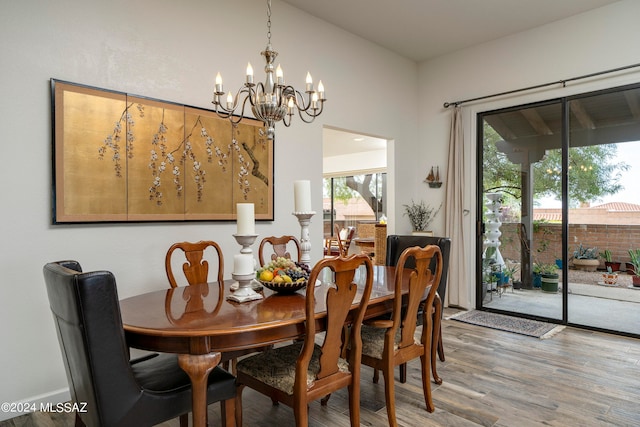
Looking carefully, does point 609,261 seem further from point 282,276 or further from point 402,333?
point 282,276

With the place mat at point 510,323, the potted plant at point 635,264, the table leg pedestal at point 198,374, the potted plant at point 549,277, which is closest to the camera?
the table leg pedestal at point 198,374

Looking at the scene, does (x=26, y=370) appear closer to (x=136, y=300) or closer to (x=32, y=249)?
(x=32, y=249)

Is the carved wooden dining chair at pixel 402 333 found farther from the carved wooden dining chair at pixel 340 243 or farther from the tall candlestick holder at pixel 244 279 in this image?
the carved wooden dining chair at pixel 340 243

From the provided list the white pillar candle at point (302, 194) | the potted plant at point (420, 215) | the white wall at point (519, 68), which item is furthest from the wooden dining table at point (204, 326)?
the white wall at point (519, 68)

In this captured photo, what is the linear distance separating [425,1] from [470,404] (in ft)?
11.3

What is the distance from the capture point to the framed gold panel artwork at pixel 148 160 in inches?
101

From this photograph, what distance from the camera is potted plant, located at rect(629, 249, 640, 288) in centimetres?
386

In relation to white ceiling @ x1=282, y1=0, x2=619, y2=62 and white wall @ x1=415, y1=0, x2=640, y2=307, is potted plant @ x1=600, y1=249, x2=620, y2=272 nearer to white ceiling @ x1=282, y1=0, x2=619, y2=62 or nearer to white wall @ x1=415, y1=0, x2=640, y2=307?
white wall @ x1=415, y1=0, x2=640, y2=307

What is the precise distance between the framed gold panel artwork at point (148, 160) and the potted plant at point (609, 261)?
3.38 m

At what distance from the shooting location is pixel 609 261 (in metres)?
4.01

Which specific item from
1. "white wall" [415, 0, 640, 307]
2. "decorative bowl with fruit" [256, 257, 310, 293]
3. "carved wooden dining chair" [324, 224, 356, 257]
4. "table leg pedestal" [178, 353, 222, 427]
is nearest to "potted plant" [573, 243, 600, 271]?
"white wall" [415, 0, 640, 307]

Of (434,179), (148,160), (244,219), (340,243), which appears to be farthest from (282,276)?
(340,243)

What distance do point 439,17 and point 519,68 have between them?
114 cm

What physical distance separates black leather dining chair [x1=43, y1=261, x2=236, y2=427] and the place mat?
3460 millimetres
